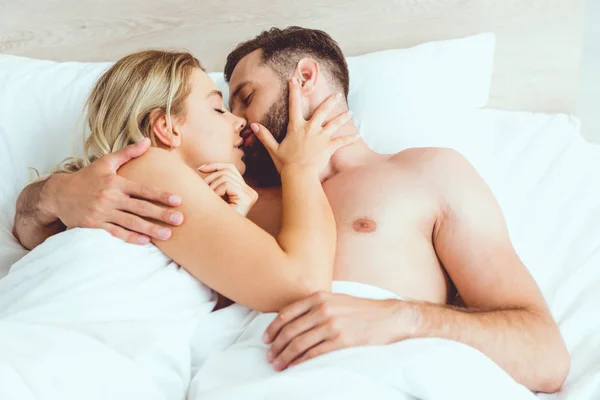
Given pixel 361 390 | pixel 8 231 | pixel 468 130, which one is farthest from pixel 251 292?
pixel 468 130

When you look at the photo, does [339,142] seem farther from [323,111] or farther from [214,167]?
[214,167]

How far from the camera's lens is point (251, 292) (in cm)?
108

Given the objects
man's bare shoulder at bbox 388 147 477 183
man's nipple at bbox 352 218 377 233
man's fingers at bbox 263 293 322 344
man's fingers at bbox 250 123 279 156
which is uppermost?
man's fingers at bbox 250 123 279 156

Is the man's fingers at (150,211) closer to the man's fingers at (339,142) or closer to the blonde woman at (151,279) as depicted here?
the blonde woman at (151,279)

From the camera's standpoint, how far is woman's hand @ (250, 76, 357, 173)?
130 cm

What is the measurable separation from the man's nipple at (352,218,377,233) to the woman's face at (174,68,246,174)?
31 centimetres

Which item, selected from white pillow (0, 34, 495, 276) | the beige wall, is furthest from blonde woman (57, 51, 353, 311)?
the beige wall

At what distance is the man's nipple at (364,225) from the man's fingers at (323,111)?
27 centimetres

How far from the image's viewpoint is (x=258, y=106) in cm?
150

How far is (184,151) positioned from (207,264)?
0.32m

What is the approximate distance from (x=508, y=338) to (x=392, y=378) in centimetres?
27

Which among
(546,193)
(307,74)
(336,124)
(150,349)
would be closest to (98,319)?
(150,349)

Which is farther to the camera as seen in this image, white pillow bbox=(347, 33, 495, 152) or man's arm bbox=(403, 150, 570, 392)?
white pillow bbox=(347, 33, 495, 152)

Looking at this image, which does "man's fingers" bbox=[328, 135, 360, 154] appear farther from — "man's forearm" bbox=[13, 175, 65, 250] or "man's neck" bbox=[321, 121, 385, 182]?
"man's forearm" bbox=[13, 175, 65, 250]
